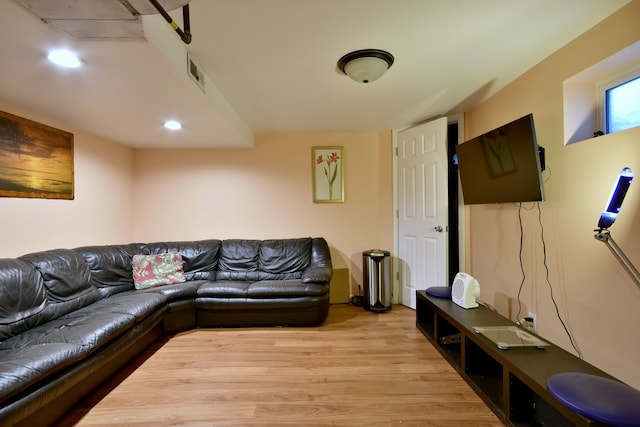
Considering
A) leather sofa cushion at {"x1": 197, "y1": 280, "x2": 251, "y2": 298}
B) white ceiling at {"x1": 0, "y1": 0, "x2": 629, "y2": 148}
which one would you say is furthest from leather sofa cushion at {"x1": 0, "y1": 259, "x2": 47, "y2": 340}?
white ceiling at {"x1": 0, "y1": 0, "x2": 629, "y2": 148}

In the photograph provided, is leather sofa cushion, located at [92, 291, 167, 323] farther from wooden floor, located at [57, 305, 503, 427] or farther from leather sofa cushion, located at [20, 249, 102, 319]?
wooden floor, located at [57, 305, 503, 427]

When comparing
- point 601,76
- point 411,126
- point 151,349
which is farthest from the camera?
point 411,126

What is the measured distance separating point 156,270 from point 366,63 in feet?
9.71

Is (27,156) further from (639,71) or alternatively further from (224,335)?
(639,71)

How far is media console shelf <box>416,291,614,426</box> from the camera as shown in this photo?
4.46ft

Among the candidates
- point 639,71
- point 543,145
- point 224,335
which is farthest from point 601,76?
point 224,335

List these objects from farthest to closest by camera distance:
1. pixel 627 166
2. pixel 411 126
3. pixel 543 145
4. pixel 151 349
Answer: pixel 411 126 < pixel 151 349 < pixel 543 145 < pixel 627 166

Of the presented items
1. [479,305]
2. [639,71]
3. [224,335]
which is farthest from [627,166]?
[224,335]

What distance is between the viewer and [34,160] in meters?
2.34

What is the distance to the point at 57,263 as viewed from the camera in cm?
226

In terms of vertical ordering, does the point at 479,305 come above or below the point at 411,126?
below

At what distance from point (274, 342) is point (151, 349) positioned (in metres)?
1.09

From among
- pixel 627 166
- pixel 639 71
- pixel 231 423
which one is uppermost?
pixel 639 71

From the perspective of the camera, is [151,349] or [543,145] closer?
[543,145]
